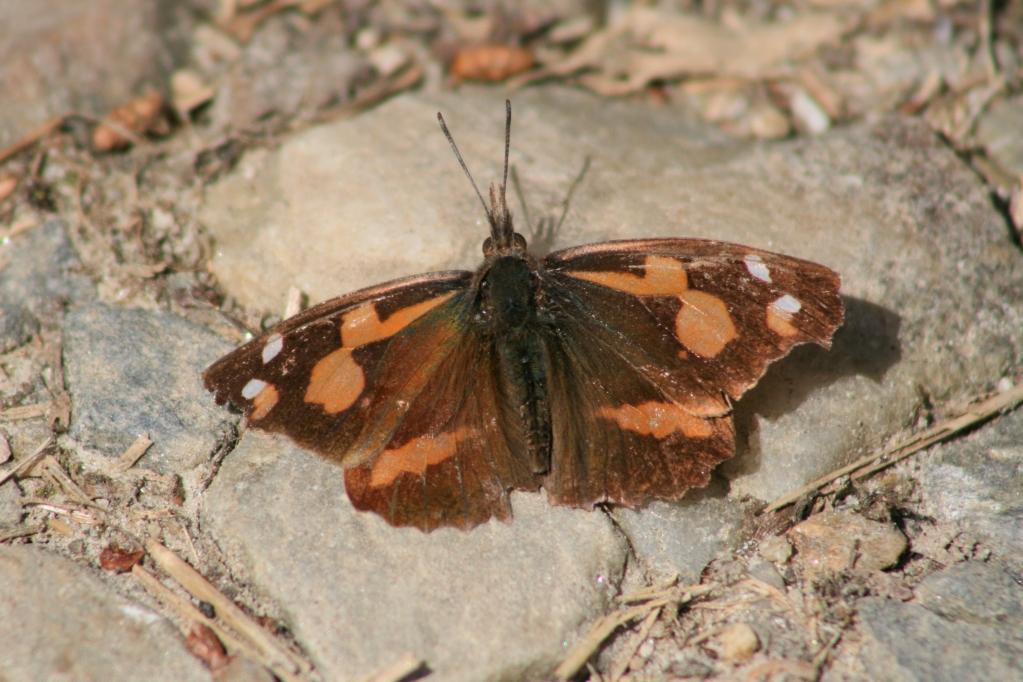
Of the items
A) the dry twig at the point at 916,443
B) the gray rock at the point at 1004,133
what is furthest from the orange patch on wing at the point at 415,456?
the gray rock at the point at 1004,133

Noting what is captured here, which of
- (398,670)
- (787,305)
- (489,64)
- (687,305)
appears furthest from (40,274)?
(787,305)

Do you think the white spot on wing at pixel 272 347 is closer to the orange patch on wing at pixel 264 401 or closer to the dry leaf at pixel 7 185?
the orange patch on wing at pixel 264 401

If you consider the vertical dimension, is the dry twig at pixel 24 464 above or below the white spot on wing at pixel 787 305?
below

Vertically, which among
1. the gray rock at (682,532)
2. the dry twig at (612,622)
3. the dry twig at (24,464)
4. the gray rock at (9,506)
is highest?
the dry twig at (24,464)

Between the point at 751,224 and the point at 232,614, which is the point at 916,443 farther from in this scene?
the point at 232,614

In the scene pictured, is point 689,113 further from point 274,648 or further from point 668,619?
point 274,648
